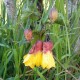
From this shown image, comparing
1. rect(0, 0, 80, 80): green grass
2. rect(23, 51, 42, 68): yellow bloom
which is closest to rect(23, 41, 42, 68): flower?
rect(23, 51, 42, 68): yellow bloom

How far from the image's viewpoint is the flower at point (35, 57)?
0.59 meters

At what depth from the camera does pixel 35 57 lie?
0.60 metres

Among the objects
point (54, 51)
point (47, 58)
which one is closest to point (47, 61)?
point (47, 58)

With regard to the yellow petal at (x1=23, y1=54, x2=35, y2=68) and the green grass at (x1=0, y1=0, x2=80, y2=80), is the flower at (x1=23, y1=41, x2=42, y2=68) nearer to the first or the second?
the yellow petal at (x1=23, y1=54, x2=35, y2=68)

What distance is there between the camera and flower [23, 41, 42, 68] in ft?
1.93

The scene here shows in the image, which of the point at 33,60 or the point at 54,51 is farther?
the point at 54,51

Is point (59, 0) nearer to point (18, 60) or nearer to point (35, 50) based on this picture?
point (18, 60)

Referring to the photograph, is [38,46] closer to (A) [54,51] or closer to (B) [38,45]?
(B) [38,45]

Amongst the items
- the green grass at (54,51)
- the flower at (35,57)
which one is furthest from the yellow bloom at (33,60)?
the green grass at (54,51)

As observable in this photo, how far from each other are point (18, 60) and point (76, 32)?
278mm

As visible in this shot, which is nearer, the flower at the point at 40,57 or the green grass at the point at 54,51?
the flower at the point at 40,57

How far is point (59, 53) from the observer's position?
1.09 metres

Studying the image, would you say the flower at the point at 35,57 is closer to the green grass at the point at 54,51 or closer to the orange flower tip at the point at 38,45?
the orange flower tip at the point at 38,45

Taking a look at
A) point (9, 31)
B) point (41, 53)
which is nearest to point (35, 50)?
point (41, 53)
